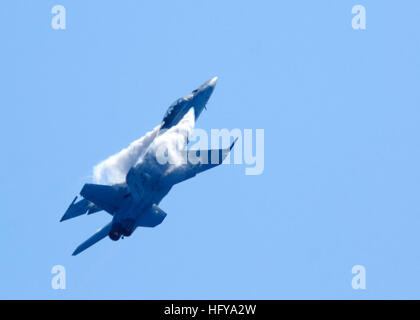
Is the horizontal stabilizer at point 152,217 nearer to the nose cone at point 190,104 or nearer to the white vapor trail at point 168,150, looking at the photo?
the white vapor trail at point 168,150

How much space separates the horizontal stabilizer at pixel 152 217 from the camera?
40.9 meters

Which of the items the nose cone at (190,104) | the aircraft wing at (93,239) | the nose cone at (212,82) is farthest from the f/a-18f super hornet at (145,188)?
the nose cone at (212,82)

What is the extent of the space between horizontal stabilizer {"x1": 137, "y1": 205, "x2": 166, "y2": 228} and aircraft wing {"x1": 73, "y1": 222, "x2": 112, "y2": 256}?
189cm

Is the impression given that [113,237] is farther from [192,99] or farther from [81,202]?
[192,99]

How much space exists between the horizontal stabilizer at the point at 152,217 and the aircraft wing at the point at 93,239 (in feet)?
6.21

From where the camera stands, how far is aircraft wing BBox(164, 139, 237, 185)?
4088 centimetres

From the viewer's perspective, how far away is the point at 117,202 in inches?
1610

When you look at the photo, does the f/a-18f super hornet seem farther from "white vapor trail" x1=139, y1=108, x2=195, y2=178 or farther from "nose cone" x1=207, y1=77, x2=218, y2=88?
"nose cone" x1=207, y1=77, x2=218, y2=88

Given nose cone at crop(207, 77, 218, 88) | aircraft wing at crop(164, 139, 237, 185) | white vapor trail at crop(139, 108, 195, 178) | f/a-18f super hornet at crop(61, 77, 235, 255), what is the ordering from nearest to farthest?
f/a-18f super hornet at crop(61, 77, 235, 255)
white vapor trail at crop(139, 108, 195, 178)
aircraft wing at crop(164, 139, 237, 185)
nose cone at crop(207, 77, 218, 88)

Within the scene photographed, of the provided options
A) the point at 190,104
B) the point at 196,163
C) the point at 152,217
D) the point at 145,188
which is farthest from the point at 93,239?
the point at 190,104

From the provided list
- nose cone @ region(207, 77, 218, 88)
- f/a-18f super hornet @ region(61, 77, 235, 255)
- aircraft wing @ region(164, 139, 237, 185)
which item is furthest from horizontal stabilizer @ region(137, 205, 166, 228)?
nose cone @ region(207, 77, 218, 88)

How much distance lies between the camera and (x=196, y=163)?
137ft
